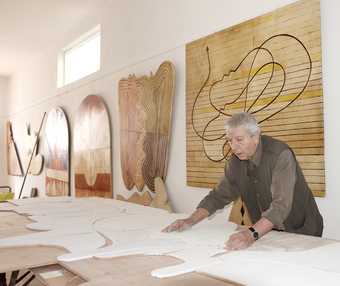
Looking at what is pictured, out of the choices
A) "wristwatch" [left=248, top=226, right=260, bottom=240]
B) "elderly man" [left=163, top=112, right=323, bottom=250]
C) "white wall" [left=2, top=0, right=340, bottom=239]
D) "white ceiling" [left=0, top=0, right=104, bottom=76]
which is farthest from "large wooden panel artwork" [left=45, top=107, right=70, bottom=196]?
"wristwatch" [left=248, top=226, right=260, bottom=240]

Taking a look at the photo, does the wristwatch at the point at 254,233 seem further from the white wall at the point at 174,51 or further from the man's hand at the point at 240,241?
the white wall at the point at 174,51

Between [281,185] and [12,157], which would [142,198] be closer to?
[281,185]

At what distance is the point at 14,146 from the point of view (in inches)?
301

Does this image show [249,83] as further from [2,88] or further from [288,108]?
[2,88]

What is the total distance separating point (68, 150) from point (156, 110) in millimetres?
2355

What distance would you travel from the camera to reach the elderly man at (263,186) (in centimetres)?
165

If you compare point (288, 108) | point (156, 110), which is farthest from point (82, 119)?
A: point (288, 108)

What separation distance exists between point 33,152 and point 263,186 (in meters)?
5.53

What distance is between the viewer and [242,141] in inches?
70.8

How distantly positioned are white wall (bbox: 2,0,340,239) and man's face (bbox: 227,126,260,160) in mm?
531

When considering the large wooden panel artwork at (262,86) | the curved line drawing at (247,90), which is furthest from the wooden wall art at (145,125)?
the curved line drawing at (247,90)

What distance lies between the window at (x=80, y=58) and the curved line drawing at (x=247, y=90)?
8.06ft

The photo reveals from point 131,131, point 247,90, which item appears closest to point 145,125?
point 131,131

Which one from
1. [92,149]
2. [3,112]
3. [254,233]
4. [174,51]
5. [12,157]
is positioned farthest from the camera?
[3,112]
